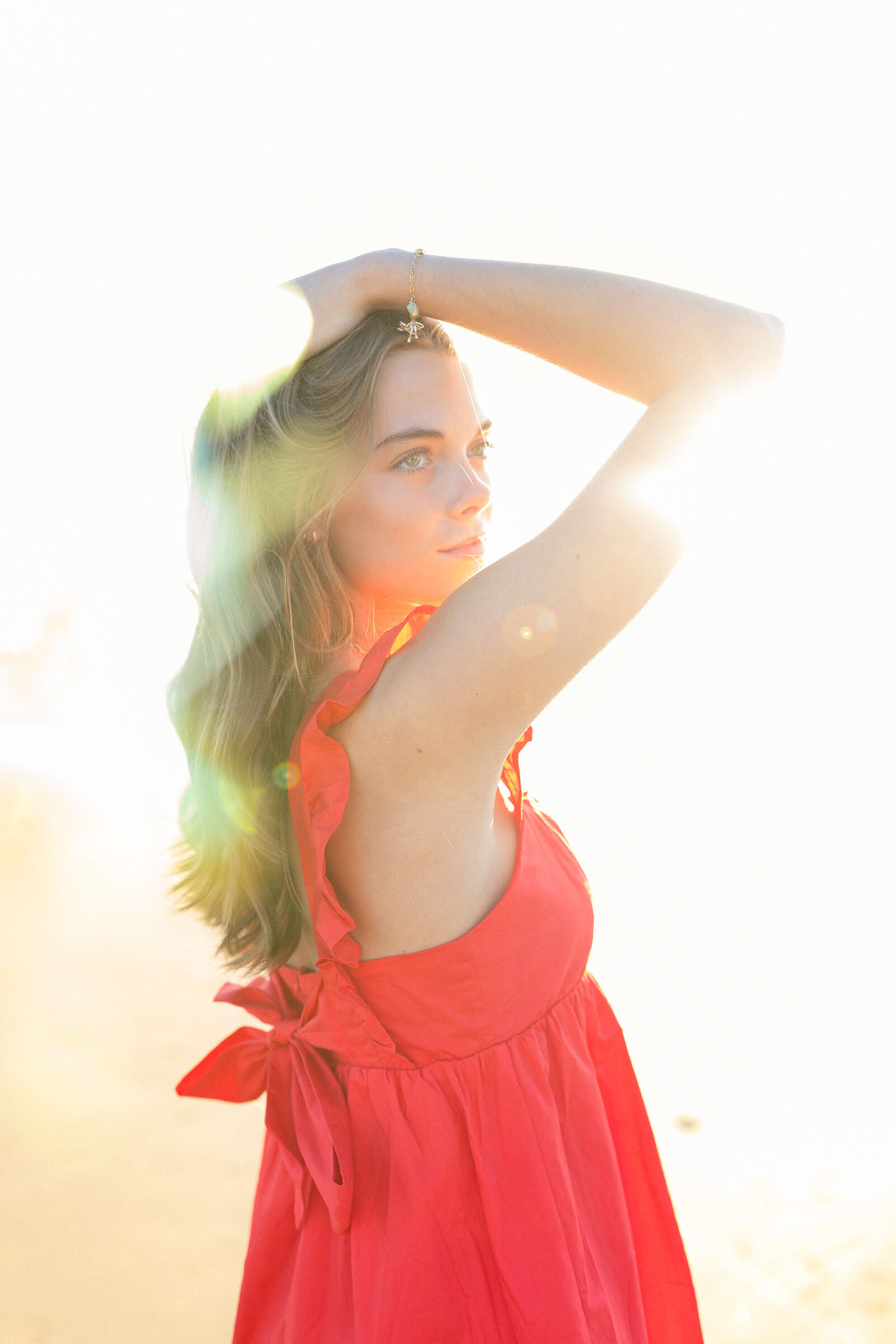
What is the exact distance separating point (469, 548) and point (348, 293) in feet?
1.59

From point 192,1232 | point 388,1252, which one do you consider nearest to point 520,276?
point 388,1252

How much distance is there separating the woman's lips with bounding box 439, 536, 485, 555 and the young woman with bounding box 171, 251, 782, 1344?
0.06ft

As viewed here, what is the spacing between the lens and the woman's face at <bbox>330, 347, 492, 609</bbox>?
5.37ft

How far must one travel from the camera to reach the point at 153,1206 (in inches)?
155

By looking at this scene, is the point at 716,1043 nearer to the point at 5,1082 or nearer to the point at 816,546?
the point at 5,1082

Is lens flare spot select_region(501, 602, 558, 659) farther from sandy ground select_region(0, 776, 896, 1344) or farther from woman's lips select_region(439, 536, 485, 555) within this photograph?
sandy ground select_region(0, 776, 896, 1344)

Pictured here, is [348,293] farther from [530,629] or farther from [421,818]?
[421,818]

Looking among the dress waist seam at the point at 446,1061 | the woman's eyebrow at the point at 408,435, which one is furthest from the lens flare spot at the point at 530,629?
the dress waist seam at the point at 446,1061

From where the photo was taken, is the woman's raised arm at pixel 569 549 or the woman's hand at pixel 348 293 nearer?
the woman's raised arm at pixel 569 549

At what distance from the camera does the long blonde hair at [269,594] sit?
1.62 m

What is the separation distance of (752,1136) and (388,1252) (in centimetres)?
360

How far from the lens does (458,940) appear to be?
1.39 meters

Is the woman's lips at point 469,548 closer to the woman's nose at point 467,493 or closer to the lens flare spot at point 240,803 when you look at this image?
the woman's nose at point 467,493

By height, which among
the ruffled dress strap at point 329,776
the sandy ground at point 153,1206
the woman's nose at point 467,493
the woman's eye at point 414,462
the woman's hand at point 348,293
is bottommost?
the sandy ground at point 153,1206
